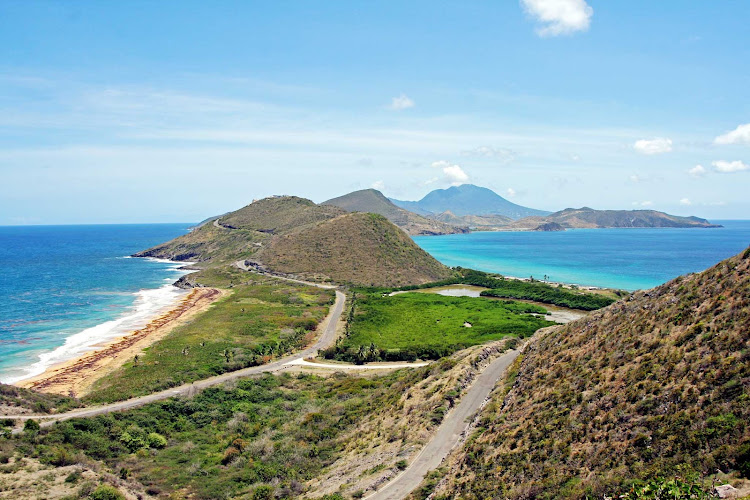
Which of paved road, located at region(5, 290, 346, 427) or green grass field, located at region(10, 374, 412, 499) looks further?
paved road, located at region(5, 290, 346, 427)

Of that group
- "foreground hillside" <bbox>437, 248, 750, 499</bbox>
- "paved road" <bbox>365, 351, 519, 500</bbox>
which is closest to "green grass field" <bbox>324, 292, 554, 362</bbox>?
"paved road" <bbox>365, 351, 519, 500</bbox>

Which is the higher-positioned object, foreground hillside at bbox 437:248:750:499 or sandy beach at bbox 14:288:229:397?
foreground hillside at bbox 437:248:750:499

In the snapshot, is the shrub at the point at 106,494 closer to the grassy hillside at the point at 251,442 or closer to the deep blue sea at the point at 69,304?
the grassy hillside at the point at 251,442

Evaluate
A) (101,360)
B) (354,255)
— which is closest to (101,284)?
(354,255)

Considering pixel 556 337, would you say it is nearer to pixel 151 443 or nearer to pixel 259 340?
pixel 151 443

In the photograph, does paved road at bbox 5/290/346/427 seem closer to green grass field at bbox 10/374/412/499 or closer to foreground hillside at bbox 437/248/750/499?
green grass field at bbox 10/374/412/499

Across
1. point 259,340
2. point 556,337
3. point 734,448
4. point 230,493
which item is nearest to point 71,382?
point 259,340
